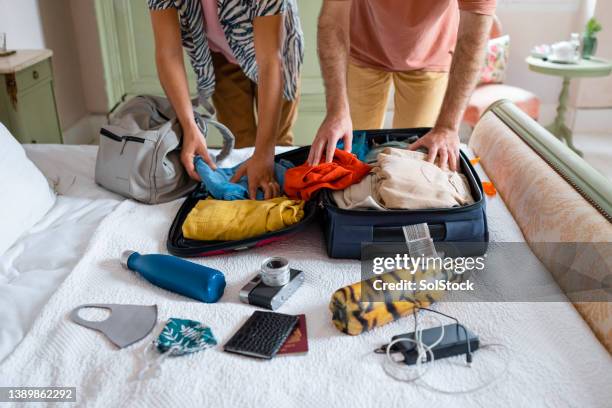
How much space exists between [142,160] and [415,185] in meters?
0.76

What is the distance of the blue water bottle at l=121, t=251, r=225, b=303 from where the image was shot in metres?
1.11

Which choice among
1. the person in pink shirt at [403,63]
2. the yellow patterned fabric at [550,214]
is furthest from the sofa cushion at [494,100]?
the yellow patterned fabric at [550,214]

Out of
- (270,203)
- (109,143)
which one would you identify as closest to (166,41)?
(109,143)

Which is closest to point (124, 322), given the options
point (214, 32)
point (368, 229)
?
point (368, 229)

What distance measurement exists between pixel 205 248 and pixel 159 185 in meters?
0.36

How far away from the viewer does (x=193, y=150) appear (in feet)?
5.21

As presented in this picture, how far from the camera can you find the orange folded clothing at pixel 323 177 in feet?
4.33

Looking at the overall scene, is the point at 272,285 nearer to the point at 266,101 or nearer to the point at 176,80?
the point at 266,101

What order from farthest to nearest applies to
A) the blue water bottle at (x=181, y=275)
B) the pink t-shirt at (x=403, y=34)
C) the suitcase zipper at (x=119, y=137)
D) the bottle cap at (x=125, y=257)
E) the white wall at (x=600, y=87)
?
the white wall at (x=600, y=87) < the pink t-shirt at (x=403, y=34) < the suitcase zipper at (x=119, y=137) < the bottle cap at (x=125, y=257) < the blue water bottle at (x=181, y=275)

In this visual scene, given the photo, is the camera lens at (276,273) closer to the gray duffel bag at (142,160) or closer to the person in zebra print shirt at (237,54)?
the person in zebra print shirt at (237,54)

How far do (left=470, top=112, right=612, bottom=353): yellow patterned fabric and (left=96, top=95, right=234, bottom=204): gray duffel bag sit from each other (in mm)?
890

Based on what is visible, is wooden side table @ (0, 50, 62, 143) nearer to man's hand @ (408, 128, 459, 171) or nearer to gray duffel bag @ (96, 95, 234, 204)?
gray duffel bag @ (96, 95, 234, 204)

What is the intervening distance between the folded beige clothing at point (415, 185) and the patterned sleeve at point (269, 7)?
511 mm

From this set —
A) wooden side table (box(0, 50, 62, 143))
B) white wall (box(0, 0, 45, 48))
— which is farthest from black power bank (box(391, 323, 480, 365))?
white wall (box(0, 0, 45, 48))
